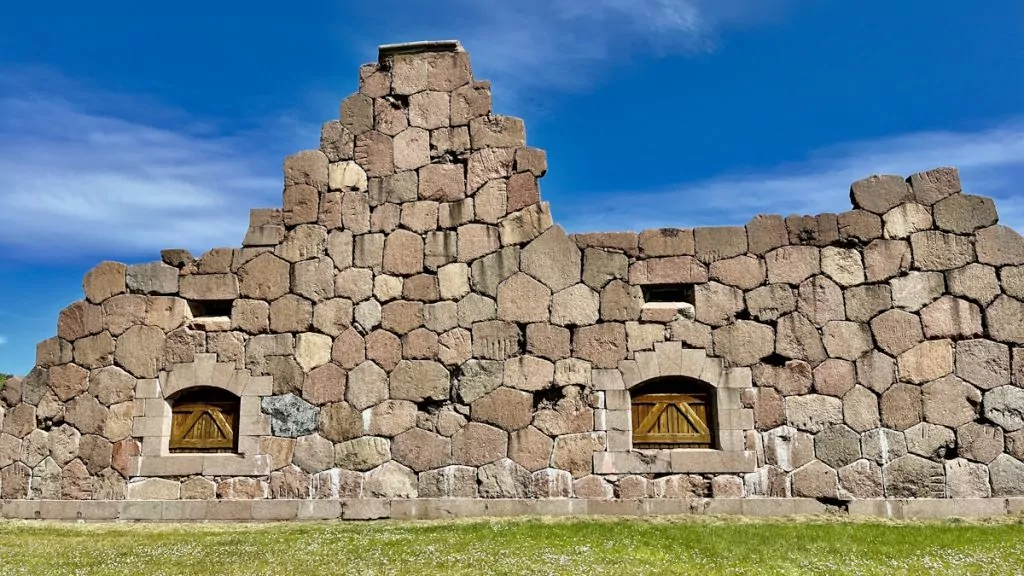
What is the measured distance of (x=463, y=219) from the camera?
9141mm

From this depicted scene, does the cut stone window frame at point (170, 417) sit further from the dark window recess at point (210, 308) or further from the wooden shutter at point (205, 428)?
the dark window recess at point (210, 308)

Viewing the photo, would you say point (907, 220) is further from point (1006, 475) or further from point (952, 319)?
point (1006, 475)

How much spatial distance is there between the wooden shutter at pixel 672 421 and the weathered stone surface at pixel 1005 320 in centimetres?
321

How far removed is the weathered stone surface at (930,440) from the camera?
26.7 ft

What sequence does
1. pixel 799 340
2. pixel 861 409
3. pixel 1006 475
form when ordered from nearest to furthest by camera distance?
pixel 1006 475, pixel 861 409, pixel 799 340

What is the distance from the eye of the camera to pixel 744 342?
852 centimetres

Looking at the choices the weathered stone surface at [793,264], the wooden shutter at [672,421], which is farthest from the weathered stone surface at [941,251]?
the wooden shutter at [672,421]

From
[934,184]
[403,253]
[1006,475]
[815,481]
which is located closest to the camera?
[1006,475]

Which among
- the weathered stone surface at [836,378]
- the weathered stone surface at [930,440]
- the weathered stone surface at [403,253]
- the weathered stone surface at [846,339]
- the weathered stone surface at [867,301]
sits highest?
the weathered stone surface at [403,253]

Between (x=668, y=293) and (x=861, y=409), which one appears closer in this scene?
(x=861, y=409)

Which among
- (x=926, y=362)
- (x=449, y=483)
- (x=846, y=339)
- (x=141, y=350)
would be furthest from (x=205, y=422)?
(x=926, y=362)

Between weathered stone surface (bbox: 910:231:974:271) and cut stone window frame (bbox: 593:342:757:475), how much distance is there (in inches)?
92.6

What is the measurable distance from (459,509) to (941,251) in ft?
20.1

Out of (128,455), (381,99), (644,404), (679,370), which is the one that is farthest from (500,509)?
(381,99)
